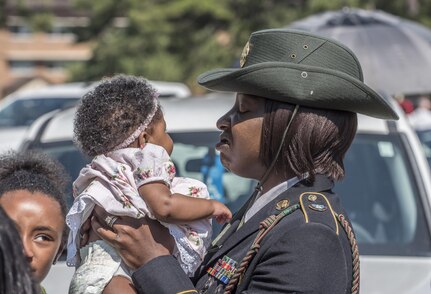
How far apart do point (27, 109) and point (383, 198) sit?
30.1 ft

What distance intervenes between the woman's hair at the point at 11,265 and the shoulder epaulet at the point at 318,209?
86cm

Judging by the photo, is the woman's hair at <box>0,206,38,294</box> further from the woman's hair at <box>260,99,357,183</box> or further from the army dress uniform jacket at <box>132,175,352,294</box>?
the woman's hair at <box>260,99,357,183</box>

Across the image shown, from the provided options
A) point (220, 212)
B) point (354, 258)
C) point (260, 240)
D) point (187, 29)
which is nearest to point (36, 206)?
point (220, 212)

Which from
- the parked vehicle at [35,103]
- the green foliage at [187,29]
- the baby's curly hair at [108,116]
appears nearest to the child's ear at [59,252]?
the baby's curly hair at [108,116]

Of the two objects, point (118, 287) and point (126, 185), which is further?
point (126, 185)

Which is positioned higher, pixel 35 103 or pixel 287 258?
pixel 287 258

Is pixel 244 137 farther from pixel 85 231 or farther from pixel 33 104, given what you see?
pixel 33 104

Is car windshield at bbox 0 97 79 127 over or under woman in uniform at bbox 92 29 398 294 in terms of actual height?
under

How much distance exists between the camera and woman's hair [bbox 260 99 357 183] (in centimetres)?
235

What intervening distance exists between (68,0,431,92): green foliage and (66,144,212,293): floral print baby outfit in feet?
73.0

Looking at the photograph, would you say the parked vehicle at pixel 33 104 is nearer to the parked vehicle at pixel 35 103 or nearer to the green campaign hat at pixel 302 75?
the parked vehicle at pixel 35 103

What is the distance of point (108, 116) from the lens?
2.71 meters

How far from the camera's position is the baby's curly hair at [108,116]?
2.70 metres

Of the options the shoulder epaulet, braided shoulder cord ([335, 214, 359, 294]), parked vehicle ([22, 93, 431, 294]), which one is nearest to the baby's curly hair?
the shoulder epaulet
